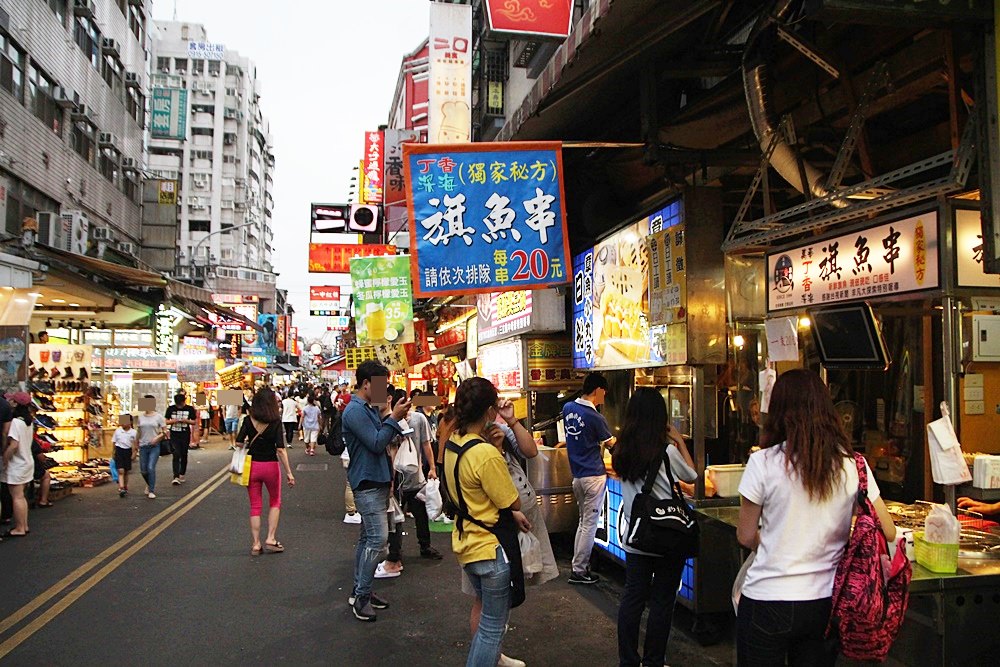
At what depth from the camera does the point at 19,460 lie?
9.70 meters

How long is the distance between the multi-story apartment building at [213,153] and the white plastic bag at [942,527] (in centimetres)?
7304

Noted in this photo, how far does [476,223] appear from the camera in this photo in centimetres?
682

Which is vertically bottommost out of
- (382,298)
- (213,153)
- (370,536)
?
(370,536)

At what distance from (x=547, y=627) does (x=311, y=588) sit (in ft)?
8.22

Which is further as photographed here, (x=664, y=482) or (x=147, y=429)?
(x=147, y=429)

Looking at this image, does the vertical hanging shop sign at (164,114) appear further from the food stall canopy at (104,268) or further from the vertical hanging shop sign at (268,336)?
the vertical hanging shop sign at (268,336)

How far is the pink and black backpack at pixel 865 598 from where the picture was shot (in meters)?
3.05

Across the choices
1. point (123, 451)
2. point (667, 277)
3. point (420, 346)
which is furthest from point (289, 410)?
point (667, 277)

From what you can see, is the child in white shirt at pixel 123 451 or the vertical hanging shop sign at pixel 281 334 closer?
the child in white shirt at pixel 123 451

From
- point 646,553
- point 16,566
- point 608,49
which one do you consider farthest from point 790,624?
point 16,566

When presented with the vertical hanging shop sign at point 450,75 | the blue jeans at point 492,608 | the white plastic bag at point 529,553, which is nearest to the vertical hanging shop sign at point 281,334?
the vertical hanging shop sign at point 450,75

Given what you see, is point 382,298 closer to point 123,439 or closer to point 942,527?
point 123,439

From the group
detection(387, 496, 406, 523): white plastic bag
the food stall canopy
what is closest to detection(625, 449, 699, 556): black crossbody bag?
detection(387, 496, 406, 523): white plastic bag

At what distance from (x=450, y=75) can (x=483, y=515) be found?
1253 centimetres
